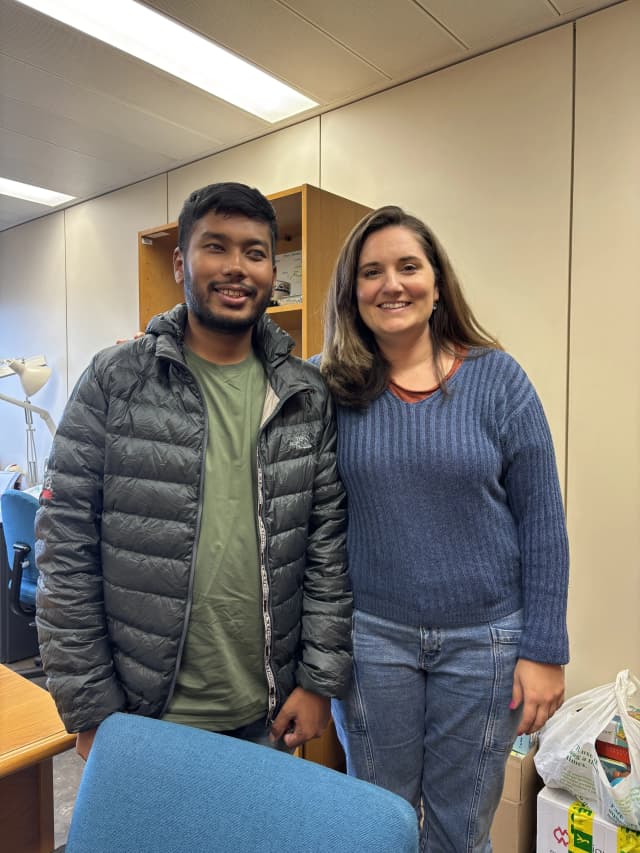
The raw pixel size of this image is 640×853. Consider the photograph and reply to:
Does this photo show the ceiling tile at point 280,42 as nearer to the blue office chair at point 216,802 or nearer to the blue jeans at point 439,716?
the blue jeans at point 439,716

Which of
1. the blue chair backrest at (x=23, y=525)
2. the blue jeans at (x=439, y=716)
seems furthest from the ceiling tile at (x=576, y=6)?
the blue chair backrest at (x=23, y=525)

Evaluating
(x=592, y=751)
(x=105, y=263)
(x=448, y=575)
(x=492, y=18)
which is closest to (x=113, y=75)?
(x=492, y=18)

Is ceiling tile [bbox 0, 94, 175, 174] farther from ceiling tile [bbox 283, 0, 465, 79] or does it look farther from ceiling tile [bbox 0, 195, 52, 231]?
ceiling tile [bbox 283, 0, 465, 79]

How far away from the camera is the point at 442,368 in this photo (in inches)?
51.2

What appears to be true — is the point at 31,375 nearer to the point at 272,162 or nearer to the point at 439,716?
the point at 272,162

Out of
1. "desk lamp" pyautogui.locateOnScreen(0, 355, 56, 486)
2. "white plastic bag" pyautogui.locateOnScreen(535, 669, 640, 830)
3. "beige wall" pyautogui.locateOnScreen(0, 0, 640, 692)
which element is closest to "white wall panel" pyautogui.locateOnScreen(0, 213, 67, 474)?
"desk lamp" pyautogui.locateOnScreen(0, 355, 56, 486)

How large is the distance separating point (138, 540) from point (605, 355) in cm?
165

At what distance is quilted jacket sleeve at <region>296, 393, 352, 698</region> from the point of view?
3.98 feet

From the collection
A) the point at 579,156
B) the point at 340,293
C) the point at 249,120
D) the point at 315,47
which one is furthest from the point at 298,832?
the point at 249,120

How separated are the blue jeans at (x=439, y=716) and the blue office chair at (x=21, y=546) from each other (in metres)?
2.23

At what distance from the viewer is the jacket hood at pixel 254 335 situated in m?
1.22

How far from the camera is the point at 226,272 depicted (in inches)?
47.6

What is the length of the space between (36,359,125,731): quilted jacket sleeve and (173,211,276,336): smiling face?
0.27 metres

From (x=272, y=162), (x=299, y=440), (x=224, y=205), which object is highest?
(x=272, y=162)
